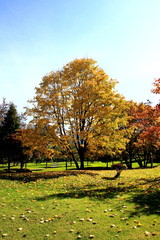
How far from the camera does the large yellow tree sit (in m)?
18.7

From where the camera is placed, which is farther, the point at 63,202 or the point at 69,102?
the point at 69,102

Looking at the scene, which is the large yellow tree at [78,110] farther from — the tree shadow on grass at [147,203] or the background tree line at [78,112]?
the tree shadow on grass at [147,203]

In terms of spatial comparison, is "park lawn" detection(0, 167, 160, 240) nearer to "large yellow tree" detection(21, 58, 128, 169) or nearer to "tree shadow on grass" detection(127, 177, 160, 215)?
"tree shadow on grass" detection(127, 177, 160, 215)

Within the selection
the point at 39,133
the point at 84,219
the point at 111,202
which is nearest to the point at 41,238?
the point at 84,219

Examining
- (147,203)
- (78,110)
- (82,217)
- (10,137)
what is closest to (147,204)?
(147,203)

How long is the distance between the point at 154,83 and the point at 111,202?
830 centimetres

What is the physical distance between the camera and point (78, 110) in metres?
19.2

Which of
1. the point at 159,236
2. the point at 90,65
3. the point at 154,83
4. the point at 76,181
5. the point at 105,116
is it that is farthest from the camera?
the point at 90,65

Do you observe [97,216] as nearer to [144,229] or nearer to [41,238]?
[144,229]

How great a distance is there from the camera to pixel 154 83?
12383mm

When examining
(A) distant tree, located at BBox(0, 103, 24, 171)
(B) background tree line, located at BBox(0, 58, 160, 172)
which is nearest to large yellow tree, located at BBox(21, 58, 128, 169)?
(B) background tree line, located at BBox(0, 58, 160, 172)

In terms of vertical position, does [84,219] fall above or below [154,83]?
below

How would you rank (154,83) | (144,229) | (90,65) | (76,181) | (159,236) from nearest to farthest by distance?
1. (159,236)
2. (144,229)
3. (154,83)
4. (76,181)
5. (90,65)

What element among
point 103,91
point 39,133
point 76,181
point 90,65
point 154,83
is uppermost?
point 90,65
